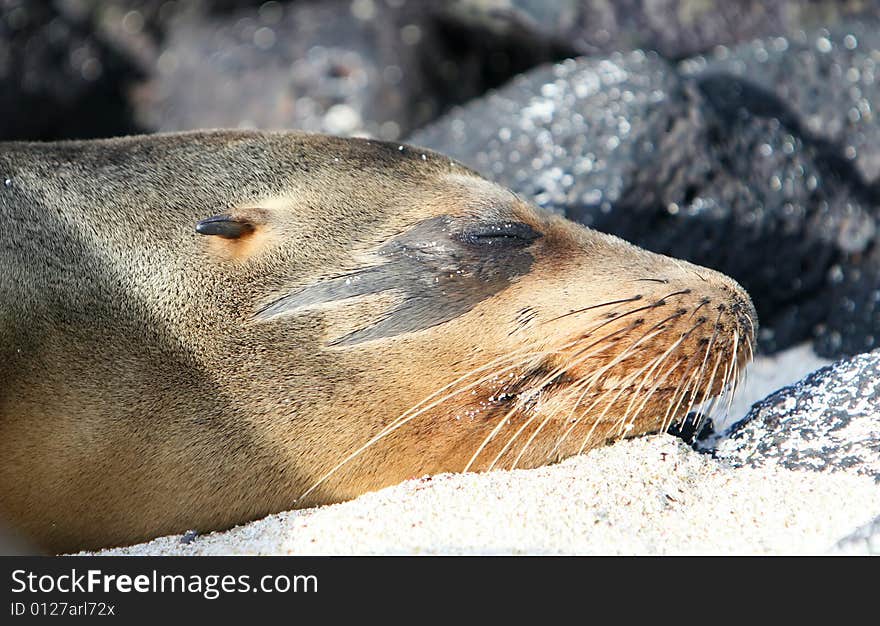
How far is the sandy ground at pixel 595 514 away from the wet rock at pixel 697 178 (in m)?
2.12

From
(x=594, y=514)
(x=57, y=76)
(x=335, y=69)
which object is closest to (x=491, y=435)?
(x=594, y=514)

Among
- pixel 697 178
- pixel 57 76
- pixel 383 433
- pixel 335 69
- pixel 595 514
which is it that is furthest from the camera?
pixel 57 76

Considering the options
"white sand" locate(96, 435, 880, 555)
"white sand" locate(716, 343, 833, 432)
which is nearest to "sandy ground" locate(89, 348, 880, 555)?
"white sand" locate(96, 435, 880, 555)

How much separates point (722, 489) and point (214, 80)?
21.7ft

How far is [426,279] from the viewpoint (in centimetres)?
340

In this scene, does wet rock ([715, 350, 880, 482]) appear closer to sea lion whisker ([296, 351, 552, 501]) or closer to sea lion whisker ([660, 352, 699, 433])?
sea lion whisker ([660, 352, 699, 433])

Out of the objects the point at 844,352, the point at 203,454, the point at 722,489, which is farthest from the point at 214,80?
the point at 722,489

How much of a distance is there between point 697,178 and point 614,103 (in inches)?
23.1

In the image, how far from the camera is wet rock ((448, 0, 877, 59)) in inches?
292

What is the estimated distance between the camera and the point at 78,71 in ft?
29.9

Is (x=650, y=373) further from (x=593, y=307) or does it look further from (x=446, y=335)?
(x=446, y=335)

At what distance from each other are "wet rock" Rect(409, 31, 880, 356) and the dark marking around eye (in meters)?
1.79

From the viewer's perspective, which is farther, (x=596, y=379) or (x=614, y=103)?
(x=614, y=103)
